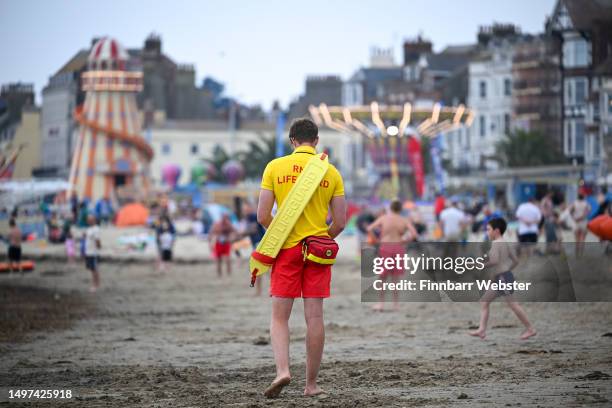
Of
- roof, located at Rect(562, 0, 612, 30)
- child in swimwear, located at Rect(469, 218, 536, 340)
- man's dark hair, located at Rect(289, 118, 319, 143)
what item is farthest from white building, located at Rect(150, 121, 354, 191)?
man's dark hair, located at Rect(289, 118, 319, 143)

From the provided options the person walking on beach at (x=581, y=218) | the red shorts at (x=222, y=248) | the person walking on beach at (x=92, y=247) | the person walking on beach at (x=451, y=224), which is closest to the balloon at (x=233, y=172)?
the red shorts at (x=222, y=248)

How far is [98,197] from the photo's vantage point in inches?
2798

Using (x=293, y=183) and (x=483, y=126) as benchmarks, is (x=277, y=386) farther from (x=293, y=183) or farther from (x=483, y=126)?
(x=483, y=126)

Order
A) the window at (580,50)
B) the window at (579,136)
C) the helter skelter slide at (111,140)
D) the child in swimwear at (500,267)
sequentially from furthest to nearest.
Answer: the helter skelter slide at (111,140) < the window at (579,136) < the window at (580,50) < the child in swimwear at (500,267)

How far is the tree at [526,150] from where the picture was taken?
206ft

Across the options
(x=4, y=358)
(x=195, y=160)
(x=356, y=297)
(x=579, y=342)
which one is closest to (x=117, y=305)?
(x=356, y=297)

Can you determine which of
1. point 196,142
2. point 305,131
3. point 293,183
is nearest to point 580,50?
point 305,131

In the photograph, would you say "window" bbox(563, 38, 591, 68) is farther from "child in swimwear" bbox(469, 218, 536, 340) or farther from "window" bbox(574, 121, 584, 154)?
"child in swimwear" bbox(469, 218, 536, 340)

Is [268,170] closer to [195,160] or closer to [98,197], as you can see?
[98,197]

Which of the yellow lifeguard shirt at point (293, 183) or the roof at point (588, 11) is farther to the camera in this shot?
the roof at point (588, 11)

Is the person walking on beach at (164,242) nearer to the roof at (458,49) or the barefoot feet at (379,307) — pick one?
the barefoot feet at (379,307)

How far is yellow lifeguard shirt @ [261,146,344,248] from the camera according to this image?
28.4 ft

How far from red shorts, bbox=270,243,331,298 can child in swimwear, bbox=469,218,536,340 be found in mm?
4238

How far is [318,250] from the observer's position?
8570 millimetres
